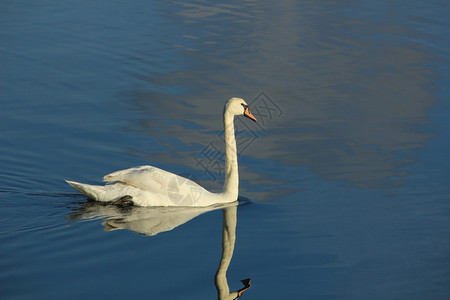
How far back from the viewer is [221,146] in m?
12.8

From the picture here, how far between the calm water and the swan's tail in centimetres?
17

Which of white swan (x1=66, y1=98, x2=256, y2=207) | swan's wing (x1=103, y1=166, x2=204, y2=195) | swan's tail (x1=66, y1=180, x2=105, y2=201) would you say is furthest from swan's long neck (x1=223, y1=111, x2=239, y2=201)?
swan's tail (x1=66, y1=180, x2=105, y2=201)

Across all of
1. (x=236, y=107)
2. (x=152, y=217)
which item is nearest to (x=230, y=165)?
(x=236, y=107)

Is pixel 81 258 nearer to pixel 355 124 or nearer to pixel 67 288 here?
pixel 67 288

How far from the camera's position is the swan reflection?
896 centimetres

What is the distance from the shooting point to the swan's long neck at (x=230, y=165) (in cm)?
1025

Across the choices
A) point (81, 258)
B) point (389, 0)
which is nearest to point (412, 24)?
point (389, 0)

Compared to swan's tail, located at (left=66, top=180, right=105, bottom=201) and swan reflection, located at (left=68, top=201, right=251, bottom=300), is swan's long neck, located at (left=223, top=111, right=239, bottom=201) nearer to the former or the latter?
swan reflection, located at (left=68, top=201, right=251, bottom=300)

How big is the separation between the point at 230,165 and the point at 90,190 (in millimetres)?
2246

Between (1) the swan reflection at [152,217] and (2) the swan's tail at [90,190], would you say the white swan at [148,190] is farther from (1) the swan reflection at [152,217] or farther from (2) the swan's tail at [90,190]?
(1) the swan reflection at [152,217]

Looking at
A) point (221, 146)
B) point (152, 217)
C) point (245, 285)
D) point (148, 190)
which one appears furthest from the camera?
point (221, 146)

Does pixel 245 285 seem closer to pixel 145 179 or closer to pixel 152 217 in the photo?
pixel 152 217

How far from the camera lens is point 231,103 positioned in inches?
411

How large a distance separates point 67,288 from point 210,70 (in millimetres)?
10717
